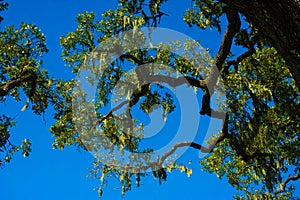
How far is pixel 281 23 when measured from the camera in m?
3.75

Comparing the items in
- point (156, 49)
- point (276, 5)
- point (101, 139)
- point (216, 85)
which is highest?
point (156, 49)

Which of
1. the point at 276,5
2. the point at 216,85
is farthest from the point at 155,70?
the point at 276,5

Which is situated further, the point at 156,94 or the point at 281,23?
the point at 156,94

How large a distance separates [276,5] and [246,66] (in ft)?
28.8

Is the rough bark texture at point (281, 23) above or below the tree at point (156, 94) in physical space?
below

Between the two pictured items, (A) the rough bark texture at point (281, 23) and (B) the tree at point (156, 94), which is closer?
(A) the rough bark texture at point (281, 23)

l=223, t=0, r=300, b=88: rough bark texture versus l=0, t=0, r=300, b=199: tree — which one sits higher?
l=0, t=0, r=300, b=199: tree

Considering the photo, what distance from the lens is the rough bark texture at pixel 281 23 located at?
3.69 meters

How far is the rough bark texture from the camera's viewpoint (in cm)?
369

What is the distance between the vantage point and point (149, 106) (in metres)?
12.3

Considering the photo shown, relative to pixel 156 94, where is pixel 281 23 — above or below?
below

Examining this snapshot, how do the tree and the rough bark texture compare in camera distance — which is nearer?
the rough bark texture

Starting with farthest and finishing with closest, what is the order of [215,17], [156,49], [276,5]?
[156,49], [215,17], [276,5]

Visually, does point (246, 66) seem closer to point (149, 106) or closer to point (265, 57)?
point (265, 57)
